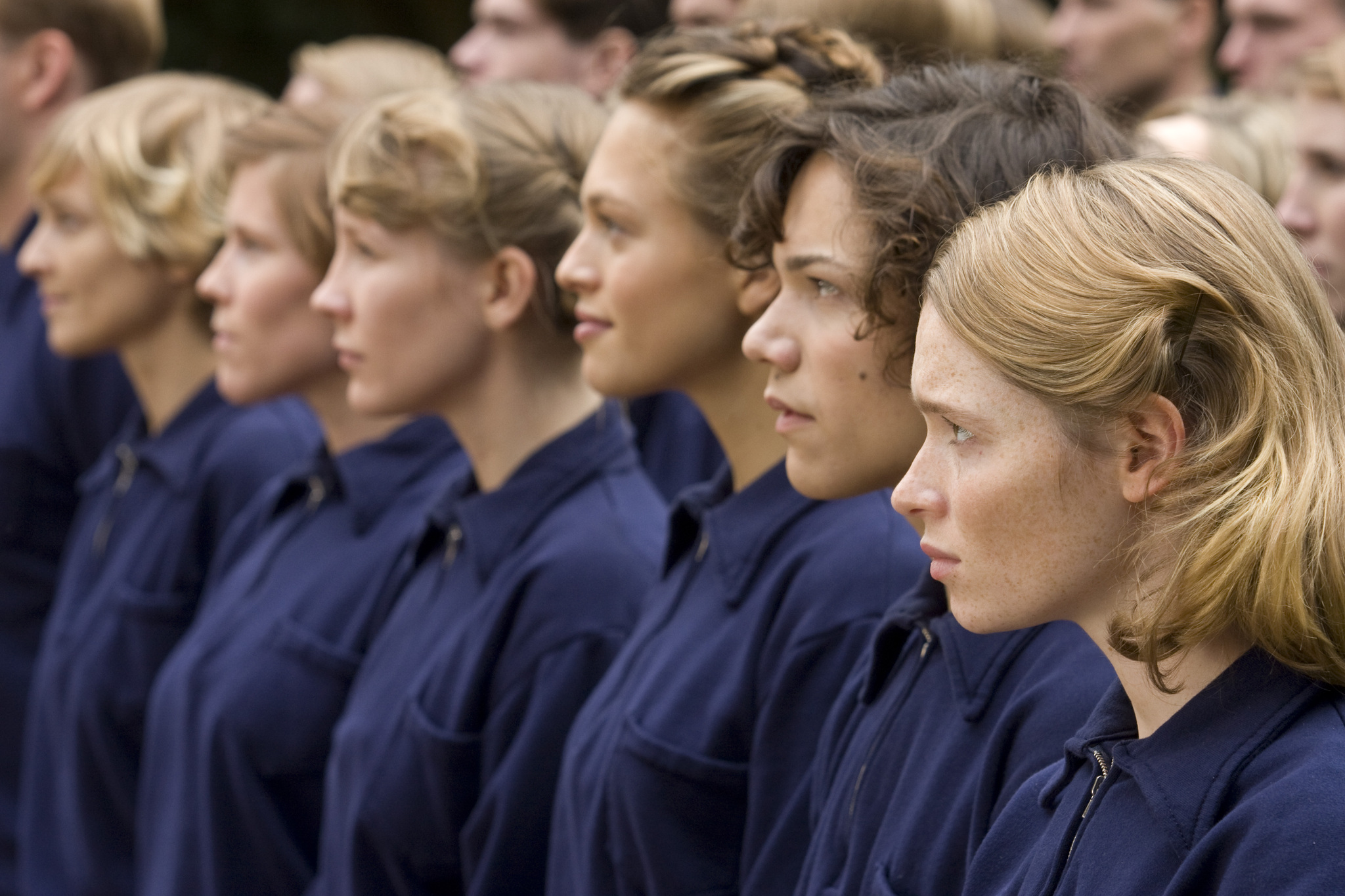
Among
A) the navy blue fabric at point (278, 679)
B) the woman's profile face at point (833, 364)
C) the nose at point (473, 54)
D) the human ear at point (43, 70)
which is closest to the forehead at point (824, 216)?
the woman's profile face at point (833, 364)

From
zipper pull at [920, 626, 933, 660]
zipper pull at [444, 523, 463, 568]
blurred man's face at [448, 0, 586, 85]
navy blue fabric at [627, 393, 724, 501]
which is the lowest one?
navy blue fabric at [627, 393, 724, 501]

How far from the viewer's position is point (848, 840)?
1.87 meters

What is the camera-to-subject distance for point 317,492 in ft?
11.1

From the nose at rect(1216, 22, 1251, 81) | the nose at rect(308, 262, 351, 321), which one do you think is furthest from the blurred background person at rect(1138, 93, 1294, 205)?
the nose at rect(308, 262, 351, 321)

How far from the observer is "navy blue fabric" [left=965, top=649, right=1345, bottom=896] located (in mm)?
1232

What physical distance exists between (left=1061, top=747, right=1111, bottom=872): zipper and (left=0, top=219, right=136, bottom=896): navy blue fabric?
3489 mm

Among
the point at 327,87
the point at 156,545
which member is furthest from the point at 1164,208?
the point at 327,87

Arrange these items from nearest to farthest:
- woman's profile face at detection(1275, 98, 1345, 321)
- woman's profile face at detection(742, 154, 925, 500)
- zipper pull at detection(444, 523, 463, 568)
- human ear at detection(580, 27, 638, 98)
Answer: woman's profile face at detection(742, 154, 925, 500) < woman's profile face at detection(1275, 98, 1345, 321) < zipper pull at detection(444, 523, 463, 568) < human ear at detection(580, 27, 638, 98)

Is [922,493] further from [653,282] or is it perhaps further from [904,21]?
[904,21]

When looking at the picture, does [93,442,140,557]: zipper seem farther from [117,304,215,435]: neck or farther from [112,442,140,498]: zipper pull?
[117,304,215,435]: neck

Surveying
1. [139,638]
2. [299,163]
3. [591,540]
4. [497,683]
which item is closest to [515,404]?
[591,540]

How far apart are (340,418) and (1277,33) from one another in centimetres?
240

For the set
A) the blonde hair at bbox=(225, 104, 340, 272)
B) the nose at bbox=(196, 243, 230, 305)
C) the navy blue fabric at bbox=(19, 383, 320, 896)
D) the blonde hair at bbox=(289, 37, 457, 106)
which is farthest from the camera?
the blonde hair at bbox=(289, 37, 457, 106)

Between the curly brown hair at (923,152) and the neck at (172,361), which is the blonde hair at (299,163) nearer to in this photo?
the neck at (172,361)
